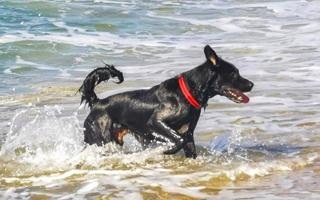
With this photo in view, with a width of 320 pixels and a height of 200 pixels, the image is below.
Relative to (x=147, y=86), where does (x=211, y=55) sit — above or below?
above

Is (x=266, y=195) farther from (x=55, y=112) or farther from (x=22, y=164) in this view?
(x=55, y=112)

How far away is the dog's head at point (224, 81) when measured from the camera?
6.85m

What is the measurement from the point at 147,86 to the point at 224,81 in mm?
4844

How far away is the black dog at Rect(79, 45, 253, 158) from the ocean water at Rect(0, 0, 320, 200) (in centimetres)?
21

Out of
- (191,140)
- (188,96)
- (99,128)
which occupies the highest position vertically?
(188,96)

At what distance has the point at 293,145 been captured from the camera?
296 inches

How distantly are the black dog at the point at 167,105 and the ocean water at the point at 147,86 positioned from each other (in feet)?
0.67

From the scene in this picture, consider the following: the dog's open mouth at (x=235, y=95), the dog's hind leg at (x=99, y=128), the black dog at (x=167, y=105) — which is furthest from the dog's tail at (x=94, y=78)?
the dog's open mouth at (x=235, y=95)

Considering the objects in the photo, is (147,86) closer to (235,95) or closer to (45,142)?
(45,142)

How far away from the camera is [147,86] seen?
38.3ft

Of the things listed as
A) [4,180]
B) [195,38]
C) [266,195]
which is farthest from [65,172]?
[195,38]

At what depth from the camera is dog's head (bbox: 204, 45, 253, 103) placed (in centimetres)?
685

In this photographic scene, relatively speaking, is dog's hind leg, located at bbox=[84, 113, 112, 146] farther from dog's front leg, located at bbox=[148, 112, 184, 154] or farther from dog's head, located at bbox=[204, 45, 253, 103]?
dog's head, located at bbox=[204, 45, 253, 103]

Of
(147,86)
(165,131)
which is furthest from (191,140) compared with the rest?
(147,86)
